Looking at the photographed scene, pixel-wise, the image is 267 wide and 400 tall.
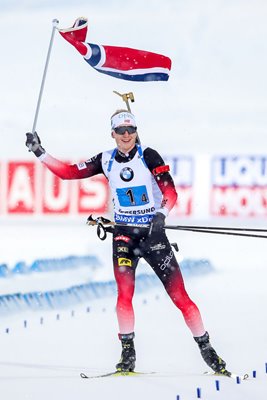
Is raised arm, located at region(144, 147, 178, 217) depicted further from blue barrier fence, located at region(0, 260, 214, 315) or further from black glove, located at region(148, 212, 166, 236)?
blue barrier fence, located at region(0, 260, 214, 315)

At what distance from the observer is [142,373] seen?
771cm

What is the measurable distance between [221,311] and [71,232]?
54.7 ft

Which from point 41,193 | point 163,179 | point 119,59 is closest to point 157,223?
point 163,179

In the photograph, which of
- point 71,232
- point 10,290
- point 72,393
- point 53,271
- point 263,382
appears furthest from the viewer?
point 71,232

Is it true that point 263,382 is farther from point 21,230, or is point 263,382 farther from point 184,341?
point 21,230

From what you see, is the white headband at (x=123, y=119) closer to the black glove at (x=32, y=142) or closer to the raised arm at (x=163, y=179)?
the raised arm at (x=163, y=179)

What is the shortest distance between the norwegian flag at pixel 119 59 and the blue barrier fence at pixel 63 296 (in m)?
4.79

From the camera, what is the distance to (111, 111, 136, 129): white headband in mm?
7542

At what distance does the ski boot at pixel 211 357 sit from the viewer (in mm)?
7562

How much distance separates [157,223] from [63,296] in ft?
19.2

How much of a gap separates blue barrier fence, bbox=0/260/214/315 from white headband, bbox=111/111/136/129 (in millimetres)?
4937

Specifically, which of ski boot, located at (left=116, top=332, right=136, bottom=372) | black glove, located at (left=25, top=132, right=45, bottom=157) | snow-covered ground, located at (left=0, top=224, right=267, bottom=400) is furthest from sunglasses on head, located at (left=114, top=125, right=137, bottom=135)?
snow-covered ground, located at (left=0, top=224, right=267, bottom=400)

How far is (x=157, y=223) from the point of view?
7.34 m

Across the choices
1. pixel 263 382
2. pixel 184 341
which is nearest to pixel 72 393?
pixel 263 382
